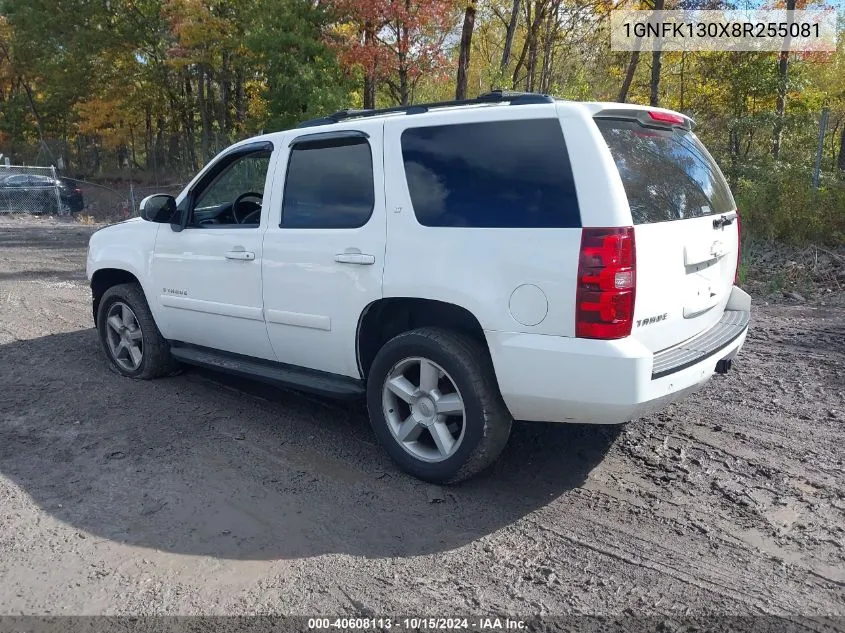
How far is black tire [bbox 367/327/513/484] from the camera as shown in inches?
Result: 140

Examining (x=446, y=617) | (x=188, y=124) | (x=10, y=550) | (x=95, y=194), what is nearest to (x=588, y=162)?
(x=446, y=617)

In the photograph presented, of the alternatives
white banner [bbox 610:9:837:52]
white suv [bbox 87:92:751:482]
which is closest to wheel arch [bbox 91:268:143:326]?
white suv [bbox 87:92:751:482]

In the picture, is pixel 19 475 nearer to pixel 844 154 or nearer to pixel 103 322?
pixel 103 322

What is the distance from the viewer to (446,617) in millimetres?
2764

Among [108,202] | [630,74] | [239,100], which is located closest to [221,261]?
[630,74]

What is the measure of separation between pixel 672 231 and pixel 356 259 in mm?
1747

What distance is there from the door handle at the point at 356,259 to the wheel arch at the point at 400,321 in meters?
0.23

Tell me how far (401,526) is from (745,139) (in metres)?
11.6

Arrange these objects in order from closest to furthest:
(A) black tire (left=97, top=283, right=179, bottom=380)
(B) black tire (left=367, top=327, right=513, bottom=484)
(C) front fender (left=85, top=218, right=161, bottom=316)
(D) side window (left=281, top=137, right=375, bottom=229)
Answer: (B) black tire (left=367, top=327, right=513, bottom=484)
(D) side window (left=281, top=137, right=375, bottom=229)
(C) front fender (left=85, top=218, right=161, bottom=316)
(A) black tire (left=97, top=283, right=179, bottom=380)

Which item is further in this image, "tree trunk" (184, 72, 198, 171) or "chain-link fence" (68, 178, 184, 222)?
"tree trunk" (184, 72, 198, 171)

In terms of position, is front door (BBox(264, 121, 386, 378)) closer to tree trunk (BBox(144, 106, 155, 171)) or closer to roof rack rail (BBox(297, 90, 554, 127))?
roof rack rail (BBox(297, 90, 554, 127))

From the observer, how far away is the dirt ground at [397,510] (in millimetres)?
2904

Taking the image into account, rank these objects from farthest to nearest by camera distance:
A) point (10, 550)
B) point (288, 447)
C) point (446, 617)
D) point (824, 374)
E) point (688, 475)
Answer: point (824, 374)
point (288, 447)
point (688, 475)
point (10, 550)
point (446, 617)

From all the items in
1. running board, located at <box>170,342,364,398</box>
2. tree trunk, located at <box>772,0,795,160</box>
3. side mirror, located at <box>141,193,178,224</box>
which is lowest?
running board, located at <box>170,342,364,398</box>
